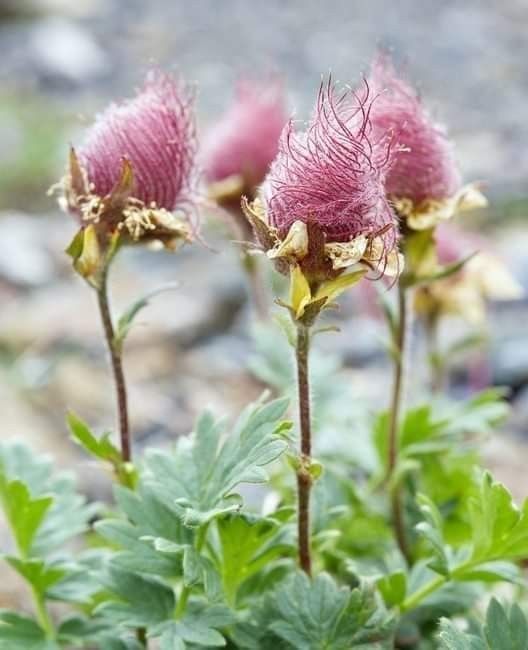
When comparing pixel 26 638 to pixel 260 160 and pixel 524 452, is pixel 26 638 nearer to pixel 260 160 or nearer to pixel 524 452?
pixel 260 160

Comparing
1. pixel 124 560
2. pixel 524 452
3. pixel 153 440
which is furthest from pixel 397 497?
pixel 153 440

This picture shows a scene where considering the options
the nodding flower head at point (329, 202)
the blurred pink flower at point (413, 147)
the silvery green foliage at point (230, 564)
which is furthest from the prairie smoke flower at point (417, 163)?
the silvery green foliage at point (230, 564)

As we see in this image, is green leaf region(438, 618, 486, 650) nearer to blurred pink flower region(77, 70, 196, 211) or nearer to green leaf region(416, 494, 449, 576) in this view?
green leaf region(416, 494, 449, 576)

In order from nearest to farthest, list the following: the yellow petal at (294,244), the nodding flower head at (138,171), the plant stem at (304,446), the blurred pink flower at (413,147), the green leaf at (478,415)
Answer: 1. the yellow petal at (294,244)
2. the plant stem at (304,446)
3. the nodding flower head at (138,171)
4. the blurred pink flower at (413,147)
5. the green leaf at (478,415)

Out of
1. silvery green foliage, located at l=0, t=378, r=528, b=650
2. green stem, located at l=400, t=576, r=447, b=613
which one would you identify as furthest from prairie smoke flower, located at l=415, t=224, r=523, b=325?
green stem, located at l=400, t=576, r=447, b=613

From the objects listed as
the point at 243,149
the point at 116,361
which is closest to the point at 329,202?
the point at 116,361

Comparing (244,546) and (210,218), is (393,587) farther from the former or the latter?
(210,218)

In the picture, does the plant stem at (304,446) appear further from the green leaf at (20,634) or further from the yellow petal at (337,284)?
the green leaf at (20,634)
